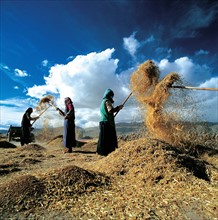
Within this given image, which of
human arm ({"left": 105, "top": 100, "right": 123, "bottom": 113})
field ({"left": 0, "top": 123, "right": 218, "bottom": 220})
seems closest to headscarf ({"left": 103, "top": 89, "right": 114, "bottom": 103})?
human arm ({"left": 105, "top": 100, "right": 123, "bottom": 113})

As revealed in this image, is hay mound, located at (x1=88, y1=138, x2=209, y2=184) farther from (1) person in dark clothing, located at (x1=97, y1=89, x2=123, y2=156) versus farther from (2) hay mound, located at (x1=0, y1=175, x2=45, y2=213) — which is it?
(1) person in dark clothing, located at (x1=97, y1=89, x2=123, y2=156)

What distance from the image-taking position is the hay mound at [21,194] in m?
2.76

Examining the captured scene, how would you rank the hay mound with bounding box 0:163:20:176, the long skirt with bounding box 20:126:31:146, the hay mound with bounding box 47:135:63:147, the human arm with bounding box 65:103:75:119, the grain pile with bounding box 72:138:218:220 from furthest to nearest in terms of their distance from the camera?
the hay mound with bounding box 47:135:63:147 → the long skirt with bounding box 20:126:31:146 → the human arm with bounding box 65:103:75:119 → the hay mound with bounding box 0:163:20:176 → the grain pile with bounding box 72:138:218:220

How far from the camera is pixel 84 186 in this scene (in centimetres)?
332

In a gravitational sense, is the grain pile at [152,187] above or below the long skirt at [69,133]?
below

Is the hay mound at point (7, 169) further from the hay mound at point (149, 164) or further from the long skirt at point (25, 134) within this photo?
the long skirt at point (25, 134)

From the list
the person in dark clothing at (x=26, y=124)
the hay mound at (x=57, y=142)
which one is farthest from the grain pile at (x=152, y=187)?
the hay mound at (x=57, y=142)

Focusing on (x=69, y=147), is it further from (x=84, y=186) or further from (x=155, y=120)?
(x=84, y=186)

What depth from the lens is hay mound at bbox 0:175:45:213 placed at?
9.04ft

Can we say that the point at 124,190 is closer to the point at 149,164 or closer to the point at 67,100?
the point at 149,164

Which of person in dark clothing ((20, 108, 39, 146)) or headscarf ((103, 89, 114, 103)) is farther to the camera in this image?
person in dark clothing ((20, 108, 39, 146))

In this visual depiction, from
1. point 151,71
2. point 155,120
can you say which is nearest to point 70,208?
point 155,120

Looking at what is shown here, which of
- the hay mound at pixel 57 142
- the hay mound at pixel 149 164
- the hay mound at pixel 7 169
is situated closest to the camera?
the hay mound at pixel 149 164

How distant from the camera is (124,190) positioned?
3379 mm
